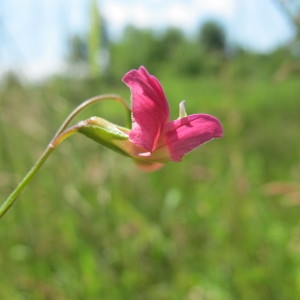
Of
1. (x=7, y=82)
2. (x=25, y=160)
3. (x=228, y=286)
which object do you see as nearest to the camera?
(x=228, y=286)

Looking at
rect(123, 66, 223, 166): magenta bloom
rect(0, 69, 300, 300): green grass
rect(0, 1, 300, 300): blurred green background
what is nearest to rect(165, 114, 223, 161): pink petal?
rect(123, 66, 223, 166): magenta bloom

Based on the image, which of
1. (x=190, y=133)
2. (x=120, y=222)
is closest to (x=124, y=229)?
(x=120, y=222)

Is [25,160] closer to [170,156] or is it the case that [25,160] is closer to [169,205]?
[169,205]

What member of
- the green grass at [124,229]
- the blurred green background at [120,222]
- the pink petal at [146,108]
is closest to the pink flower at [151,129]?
the pink petal at [146,108]

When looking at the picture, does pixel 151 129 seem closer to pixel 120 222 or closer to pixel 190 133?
pixel 190 133

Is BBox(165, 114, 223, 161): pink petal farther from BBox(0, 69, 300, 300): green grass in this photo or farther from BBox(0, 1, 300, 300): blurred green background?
BBox(0, 69, 300, 300): green grass

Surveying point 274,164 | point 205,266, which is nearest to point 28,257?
point 205,266

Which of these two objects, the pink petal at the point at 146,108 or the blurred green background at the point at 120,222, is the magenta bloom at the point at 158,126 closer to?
the pink petal at the point at 146,108

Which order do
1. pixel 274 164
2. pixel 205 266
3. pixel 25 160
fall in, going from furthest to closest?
pixel 274 164
pixel 25 160
pixel 205 266
